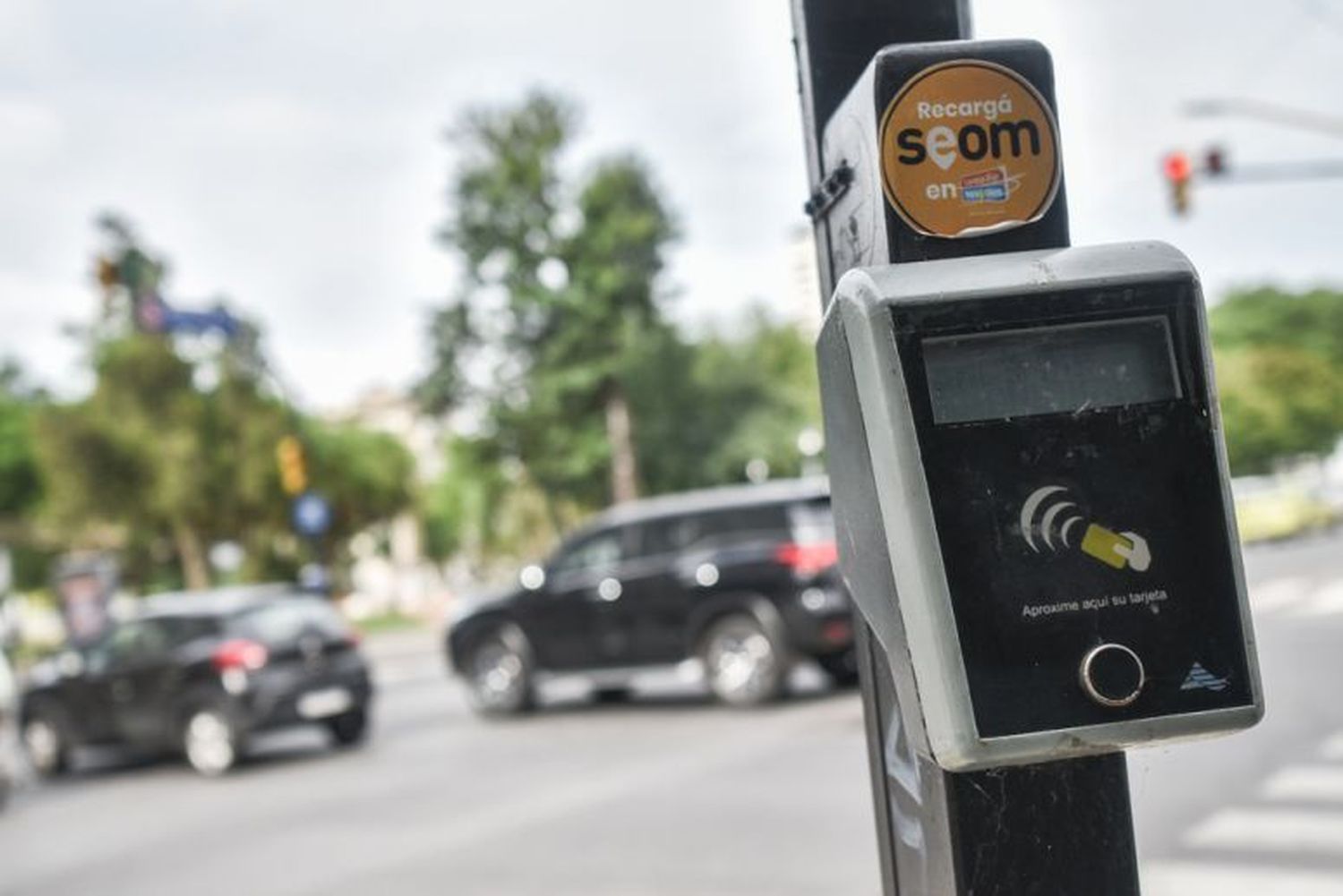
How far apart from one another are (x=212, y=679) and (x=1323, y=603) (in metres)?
12.2

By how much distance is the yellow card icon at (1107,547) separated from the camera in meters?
1.70

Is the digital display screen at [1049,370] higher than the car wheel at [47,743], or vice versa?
the digital display screen at [1049,370]

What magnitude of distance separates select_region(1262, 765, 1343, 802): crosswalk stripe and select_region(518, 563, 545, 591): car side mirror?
26.9 feet

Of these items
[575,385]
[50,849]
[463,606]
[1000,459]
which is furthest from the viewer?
[575,385]

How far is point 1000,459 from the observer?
5.64ft

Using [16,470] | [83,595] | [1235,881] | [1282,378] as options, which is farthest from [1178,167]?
[16,470]

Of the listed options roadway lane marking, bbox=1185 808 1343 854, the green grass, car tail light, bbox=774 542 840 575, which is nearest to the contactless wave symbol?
roadway lane marking, bbox=1185 808 1343 854

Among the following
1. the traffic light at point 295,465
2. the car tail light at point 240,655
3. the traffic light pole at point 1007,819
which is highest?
the traffic light at point 295,465

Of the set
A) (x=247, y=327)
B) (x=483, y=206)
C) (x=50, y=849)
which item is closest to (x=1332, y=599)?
(x=50, y=849)

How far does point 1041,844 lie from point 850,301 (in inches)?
27.7

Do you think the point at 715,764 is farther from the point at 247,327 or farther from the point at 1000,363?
the point at 247,327

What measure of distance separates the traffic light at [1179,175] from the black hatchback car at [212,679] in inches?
453

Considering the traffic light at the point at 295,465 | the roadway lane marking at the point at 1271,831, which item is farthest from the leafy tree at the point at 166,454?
the roadway lane marking at the point at 1271,831

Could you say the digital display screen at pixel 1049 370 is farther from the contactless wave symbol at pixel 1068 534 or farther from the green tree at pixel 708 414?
the green tree at pixel 708 414
